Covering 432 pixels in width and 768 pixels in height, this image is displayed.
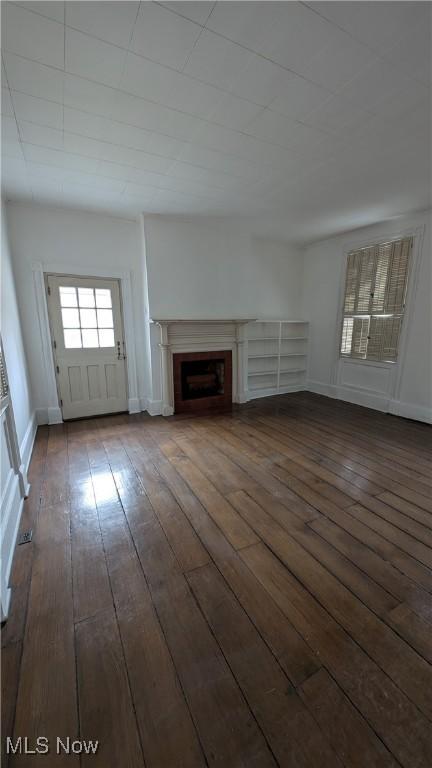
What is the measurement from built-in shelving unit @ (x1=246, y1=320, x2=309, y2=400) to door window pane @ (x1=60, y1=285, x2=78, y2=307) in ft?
9.06

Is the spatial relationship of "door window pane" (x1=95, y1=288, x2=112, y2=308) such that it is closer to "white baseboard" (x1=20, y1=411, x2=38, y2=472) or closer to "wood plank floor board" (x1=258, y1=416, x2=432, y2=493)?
"white baseboard" (x1=20, y1=411, x2=38, y2=472)

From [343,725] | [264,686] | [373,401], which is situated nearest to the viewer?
[343,725]

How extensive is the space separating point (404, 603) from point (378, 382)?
3614 mm

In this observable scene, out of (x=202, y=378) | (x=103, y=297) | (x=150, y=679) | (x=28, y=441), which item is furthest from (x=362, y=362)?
(x=28, y=441)

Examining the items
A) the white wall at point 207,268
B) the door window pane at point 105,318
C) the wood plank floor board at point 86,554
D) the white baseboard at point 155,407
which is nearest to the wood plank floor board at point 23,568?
the wood plank floor board at point 86,554

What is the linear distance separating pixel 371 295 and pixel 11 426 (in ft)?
15.8

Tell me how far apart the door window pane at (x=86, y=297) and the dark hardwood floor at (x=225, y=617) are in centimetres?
232

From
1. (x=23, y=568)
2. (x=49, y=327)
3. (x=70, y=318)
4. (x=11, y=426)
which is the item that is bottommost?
(x=23, y=568)

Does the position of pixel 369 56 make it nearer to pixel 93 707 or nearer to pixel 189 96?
pixel 189 96

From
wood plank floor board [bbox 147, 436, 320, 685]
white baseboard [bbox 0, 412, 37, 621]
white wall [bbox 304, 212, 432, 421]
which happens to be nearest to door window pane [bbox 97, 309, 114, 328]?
white baseboard [bbox 0, 412, 37, 621]

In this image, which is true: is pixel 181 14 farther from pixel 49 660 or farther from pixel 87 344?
pixel 87 344

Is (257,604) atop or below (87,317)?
below

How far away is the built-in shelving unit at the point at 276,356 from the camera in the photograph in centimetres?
514

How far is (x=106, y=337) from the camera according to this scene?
13.3 feet
